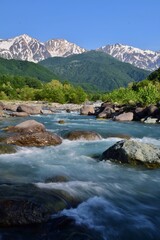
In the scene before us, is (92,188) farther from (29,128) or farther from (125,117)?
(125,117)

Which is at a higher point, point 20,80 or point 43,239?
point 20,80

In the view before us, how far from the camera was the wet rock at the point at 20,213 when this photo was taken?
1008 centimetres

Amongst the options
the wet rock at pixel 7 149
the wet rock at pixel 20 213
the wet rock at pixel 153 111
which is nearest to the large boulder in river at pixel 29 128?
the wet rock at pixel 7 149

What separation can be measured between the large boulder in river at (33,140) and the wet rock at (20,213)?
13.0 meters

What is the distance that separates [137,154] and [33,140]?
8243mm

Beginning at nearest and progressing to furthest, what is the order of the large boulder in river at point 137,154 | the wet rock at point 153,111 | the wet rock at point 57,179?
1. the wet rock at point 57,179
2. the large boulder in river at point 137,154
3. the wet rock at point 153,111

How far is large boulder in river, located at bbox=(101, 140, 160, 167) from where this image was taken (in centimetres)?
1845

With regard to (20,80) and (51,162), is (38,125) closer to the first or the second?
(51,162)

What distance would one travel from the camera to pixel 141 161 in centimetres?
1842

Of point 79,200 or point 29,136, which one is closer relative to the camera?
point 79,200

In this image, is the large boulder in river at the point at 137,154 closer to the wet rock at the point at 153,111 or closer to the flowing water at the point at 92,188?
the flowing water at the point at 92,188

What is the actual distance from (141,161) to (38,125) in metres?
11.8

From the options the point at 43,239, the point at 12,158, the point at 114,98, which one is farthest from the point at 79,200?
the point at 114,98

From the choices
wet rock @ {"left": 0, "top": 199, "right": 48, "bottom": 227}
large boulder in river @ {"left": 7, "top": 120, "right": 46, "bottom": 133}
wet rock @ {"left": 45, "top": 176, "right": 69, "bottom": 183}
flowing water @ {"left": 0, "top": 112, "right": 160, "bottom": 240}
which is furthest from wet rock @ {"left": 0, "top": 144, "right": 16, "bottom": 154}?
wet rock @ {"left": 0, "top": 199, "right": 48, "bottom": 227}
